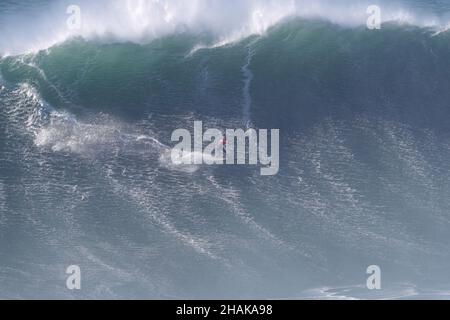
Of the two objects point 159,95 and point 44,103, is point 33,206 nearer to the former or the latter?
point 44,103

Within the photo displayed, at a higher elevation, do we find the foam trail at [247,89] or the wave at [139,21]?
the wave at [139,21]

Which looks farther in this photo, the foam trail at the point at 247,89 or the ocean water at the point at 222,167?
the foam trail at the point at 247,89

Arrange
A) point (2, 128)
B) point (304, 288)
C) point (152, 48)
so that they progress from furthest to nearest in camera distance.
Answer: point (152, 48)
point (2, 128)
point (304, 288)

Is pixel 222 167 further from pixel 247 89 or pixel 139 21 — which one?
pixel 139 21

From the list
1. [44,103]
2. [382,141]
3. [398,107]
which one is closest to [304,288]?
[382,141]

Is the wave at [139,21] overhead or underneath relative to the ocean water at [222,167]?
overhead
